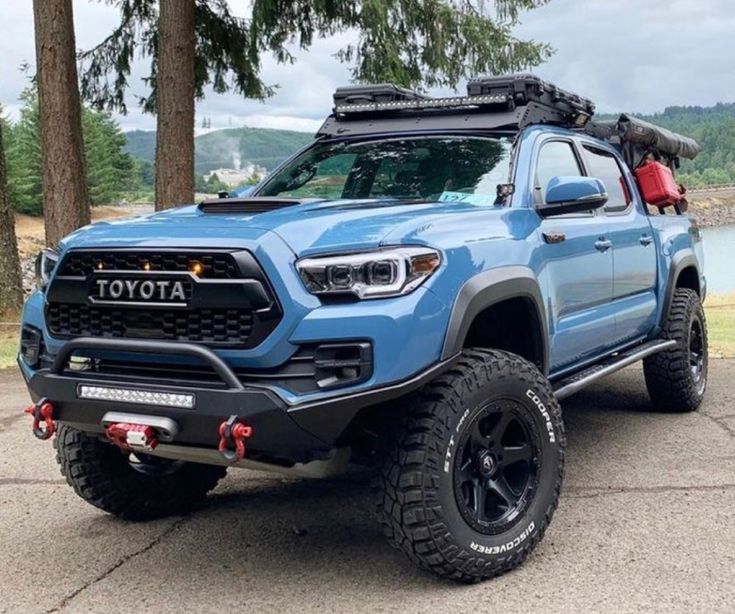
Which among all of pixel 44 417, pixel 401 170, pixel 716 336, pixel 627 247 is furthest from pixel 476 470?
pixel 716 336

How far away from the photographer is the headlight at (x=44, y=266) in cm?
409

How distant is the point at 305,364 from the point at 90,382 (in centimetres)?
88

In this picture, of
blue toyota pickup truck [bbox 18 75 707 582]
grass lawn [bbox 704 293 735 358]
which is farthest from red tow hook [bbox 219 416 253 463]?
grass lawn [bbox 704 293 735 358]

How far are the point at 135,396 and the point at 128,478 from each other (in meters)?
1.26

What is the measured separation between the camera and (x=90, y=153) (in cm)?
6312

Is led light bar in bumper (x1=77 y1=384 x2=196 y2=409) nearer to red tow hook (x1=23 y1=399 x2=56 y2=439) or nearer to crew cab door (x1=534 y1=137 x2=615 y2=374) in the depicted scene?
red tow hook (x1=23 y1=399 x2=56 y2=439)

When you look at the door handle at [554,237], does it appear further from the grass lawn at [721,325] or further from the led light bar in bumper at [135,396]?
the grass lawn at [721,325]

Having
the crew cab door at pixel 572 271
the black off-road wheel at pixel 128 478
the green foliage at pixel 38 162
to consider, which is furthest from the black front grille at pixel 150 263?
the green foliage at pixel 38 162

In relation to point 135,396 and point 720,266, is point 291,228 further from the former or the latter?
point 720,266

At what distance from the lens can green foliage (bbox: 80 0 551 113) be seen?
12758 mm

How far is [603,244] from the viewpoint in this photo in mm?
5344

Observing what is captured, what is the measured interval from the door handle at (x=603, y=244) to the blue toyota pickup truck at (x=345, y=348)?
0.24m

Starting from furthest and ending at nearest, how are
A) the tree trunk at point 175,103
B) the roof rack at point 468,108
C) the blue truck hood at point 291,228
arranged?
the tree trunk at point 175,103 → the roof rack at point 468,108 → the blue truck hood at point 291,228

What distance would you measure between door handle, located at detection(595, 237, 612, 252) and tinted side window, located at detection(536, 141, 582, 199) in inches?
16.9
